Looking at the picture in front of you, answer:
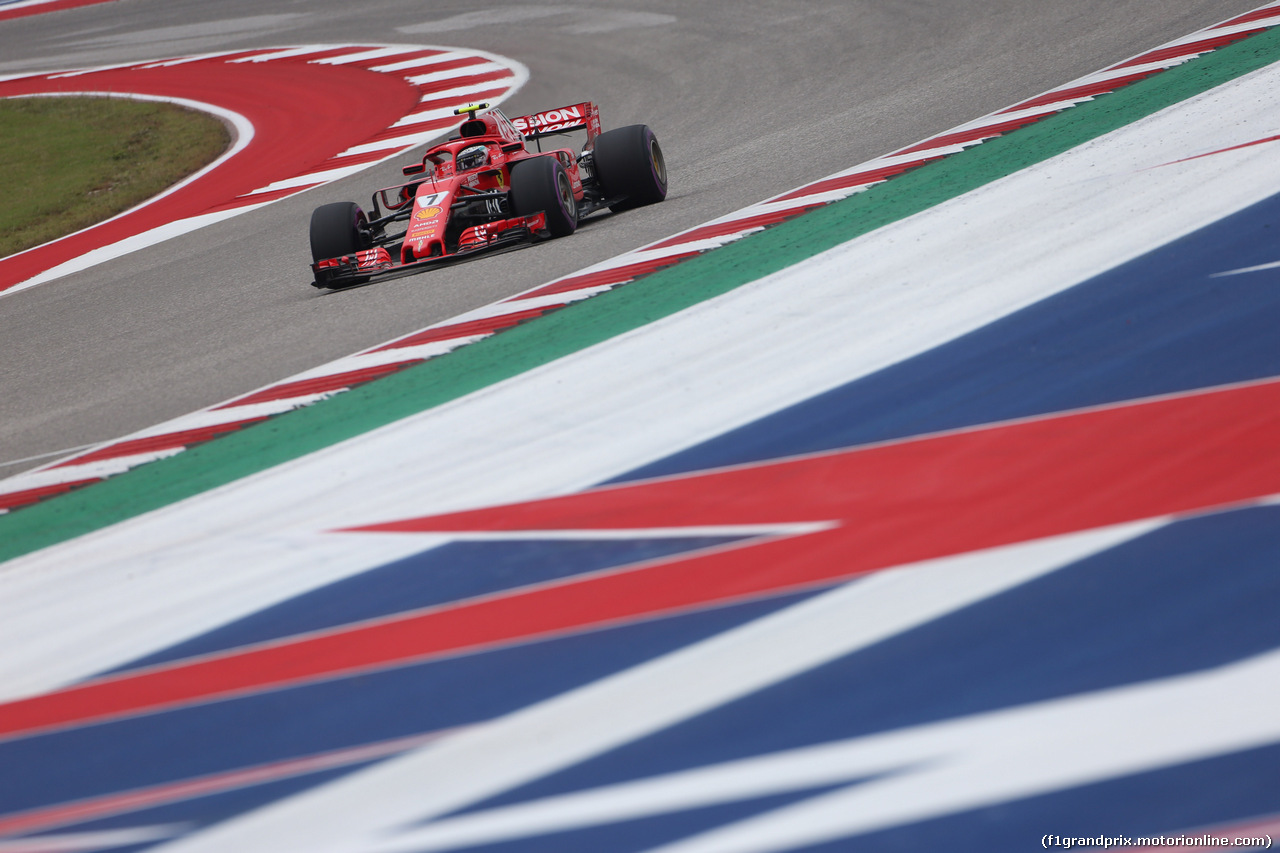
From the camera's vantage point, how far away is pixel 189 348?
8.07 metres

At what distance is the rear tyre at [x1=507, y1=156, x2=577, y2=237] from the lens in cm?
900

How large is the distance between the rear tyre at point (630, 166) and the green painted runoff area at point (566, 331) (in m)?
1.90

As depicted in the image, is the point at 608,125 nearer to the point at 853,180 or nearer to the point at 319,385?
the point at 853,180

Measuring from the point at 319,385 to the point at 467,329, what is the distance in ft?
3.04

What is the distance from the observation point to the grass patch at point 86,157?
1444 centimetres

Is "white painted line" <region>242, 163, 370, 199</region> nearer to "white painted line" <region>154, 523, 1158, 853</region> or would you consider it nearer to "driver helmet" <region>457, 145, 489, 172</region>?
"driver helmet" <region>457, 145, 489, 172</region>

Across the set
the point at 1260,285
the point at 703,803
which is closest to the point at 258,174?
the point at 1260,285

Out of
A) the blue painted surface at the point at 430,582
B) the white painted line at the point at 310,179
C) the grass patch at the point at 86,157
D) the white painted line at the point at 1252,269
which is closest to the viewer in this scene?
the blue painted surface at the point at 430,582

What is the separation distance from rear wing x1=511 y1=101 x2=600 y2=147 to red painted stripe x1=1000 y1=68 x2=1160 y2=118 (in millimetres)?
3380

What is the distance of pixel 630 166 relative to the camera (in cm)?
981

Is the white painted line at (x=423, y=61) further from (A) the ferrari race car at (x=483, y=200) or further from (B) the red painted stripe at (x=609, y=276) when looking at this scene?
(B) the red painted stripe at (x=609, y=276)

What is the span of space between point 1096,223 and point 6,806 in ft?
18.1

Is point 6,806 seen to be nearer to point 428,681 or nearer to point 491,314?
point 428,681

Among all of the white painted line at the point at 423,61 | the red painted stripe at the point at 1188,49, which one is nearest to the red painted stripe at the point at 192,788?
the red painted stripe at the point at 1188,49
